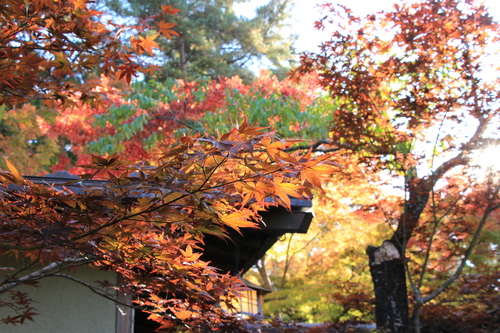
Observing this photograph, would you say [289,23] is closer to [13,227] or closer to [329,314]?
[329,314]

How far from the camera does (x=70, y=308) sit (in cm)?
382

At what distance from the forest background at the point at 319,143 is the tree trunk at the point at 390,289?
0.49ft

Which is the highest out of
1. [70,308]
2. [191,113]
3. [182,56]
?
[182,56]

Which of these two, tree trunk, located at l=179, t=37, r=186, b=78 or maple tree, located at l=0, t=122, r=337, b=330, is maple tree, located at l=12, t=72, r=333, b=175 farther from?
tree trunk, located at l=179, t=37, r=186, b=78

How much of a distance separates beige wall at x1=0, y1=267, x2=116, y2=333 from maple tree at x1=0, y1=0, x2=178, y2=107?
1.63 meters

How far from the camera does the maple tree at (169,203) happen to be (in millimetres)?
1421

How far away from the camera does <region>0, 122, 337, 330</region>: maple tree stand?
1.42 m

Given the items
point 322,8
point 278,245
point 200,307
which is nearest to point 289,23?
point 278,245

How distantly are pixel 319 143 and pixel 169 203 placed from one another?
492cm

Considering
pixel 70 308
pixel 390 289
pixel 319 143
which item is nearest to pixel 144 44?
pixel 70 308

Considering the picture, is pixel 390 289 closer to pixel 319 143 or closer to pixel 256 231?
pixel 319 143

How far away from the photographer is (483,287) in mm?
5949

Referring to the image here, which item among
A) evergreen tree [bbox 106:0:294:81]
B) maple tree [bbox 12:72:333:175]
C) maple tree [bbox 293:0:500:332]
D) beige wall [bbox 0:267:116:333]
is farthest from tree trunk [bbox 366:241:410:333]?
evergreen tree [bbox 106:0:294:81]

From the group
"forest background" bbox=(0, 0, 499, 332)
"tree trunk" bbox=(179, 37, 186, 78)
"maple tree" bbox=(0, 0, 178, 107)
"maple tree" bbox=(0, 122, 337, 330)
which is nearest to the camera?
"maple tree" bbox=(0, 122, 337, 330)
